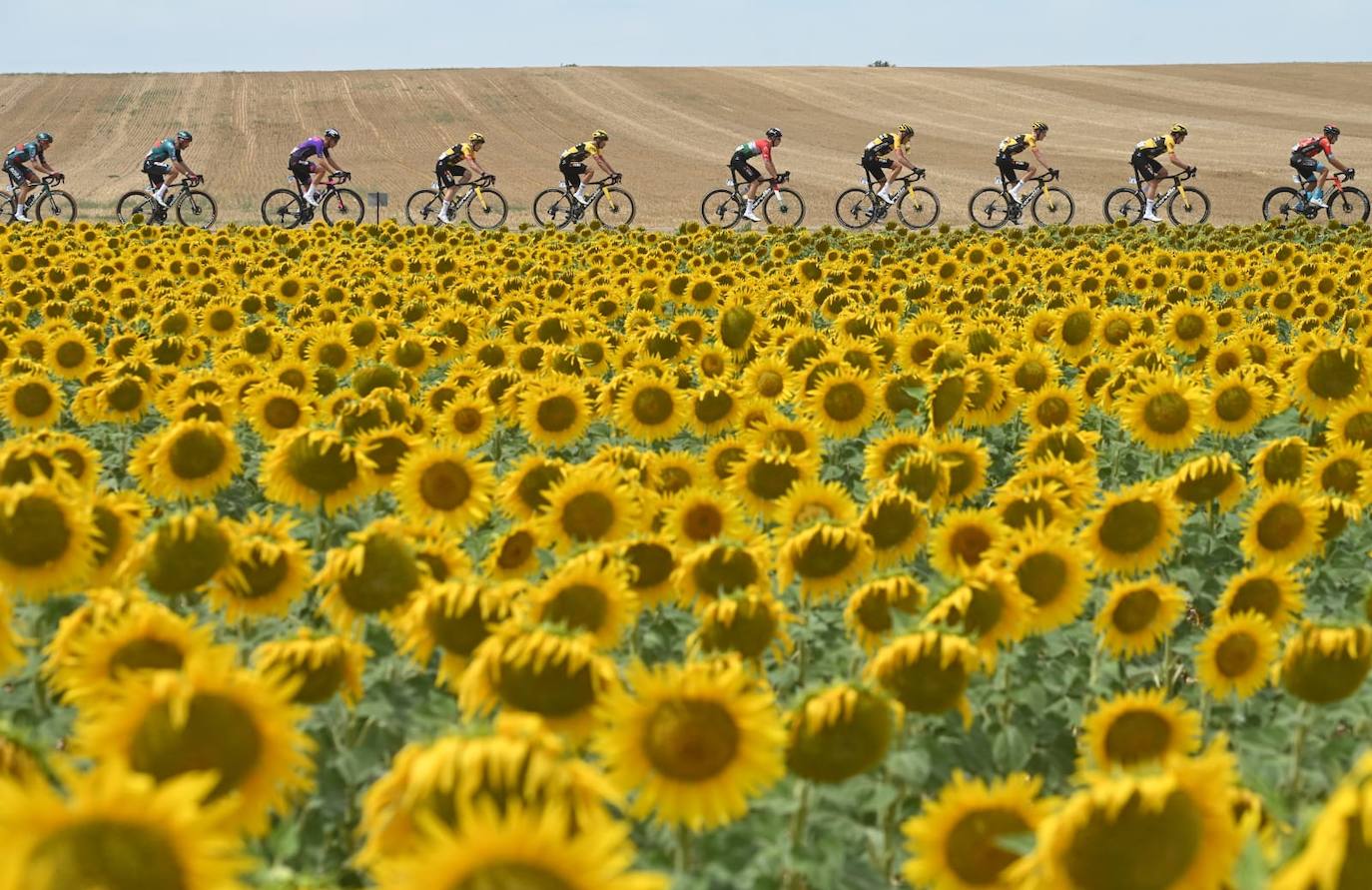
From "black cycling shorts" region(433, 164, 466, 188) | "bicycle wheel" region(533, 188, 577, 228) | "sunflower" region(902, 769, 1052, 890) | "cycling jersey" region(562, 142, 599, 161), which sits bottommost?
"sunflower" region(902, 769, 1052, 890)

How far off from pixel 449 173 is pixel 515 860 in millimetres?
28297

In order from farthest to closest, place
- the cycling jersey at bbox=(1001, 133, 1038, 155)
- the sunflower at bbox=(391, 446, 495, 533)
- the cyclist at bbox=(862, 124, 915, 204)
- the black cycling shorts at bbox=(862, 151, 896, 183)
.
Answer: the black cycling shorts at bbox=(862, 151, 896, 183) < the cyclist at bbox=(862, 124, 915, 204) < the cycling jersey at bbox=(1001, 133, 1038, 155) < the sunflower at bbox=(391, 446, 495, 533)

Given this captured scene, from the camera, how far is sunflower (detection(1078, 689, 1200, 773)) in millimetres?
3104

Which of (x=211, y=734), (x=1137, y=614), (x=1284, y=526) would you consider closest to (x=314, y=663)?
(x=211, y=734)

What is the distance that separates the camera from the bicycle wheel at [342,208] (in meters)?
28.2

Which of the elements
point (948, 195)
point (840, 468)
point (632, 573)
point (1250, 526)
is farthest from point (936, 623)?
point (948, 195)

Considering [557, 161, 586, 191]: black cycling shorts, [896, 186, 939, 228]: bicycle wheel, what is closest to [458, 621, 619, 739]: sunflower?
[557, 161, 586, 191]: black cycling shorts

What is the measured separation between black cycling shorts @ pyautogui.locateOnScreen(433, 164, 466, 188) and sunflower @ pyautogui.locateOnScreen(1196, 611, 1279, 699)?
1037 inches

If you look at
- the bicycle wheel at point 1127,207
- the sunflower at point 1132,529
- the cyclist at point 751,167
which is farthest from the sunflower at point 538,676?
the bicycle wheel at point 1127,207

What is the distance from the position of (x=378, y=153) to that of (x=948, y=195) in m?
27.5

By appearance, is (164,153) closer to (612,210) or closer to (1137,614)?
(612,210)

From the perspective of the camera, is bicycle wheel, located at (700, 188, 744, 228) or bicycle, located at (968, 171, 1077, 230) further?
bicycle wheel, located at (700, 188, 744, 228)

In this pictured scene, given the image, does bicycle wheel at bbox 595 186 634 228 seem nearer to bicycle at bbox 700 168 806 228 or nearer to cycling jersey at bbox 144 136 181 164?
bicycle at bbox 700 168 806 228

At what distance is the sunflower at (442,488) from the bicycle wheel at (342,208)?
854 inches
